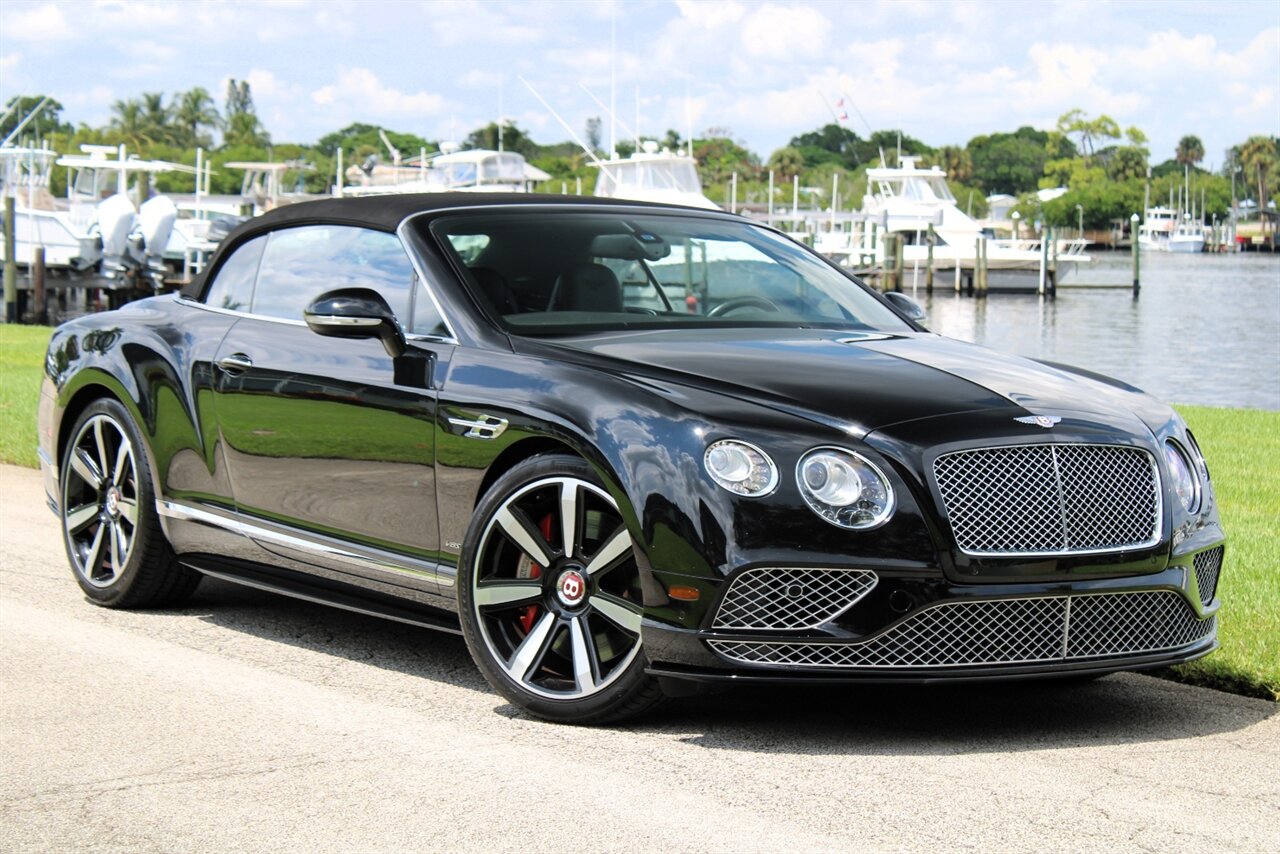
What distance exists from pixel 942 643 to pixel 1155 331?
49643 mm

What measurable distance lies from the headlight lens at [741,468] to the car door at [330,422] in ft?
3.78

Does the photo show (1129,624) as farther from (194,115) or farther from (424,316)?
(194,115)

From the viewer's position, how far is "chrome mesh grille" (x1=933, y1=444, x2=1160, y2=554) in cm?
485

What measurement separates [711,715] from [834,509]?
95 cm

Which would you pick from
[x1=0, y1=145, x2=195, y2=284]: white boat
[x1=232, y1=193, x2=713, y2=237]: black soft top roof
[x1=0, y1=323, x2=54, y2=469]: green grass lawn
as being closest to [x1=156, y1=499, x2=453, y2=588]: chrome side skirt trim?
[x1=232, y1=193, x2=713, y2=237]: black soft top roof

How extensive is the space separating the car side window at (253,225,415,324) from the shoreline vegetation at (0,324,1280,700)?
2.94m

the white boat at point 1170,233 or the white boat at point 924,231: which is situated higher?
the white boat at point 1170,233

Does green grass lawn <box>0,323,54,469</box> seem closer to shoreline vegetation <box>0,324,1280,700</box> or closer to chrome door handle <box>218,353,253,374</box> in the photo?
shoreline vegetation <box>0,324,1280,700</box>

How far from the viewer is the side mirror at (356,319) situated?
576 cm

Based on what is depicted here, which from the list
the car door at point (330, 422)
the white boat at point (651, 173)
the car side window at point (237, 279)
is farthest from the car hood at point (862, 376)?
the white boat at point (651, 173)

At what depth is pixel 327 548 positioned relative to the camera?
6.09 metres

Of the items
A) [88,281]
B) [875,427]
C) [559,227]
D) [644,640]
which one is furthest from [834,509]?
[88,281]

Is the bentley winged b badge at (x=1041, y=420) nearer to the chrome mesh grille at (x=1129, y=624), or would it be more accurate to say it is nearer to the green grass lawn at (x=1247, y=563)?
the chrome mesh grille at (x=1129, y=624)

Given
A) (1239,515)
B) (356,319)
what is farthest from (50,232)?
(356,319)
